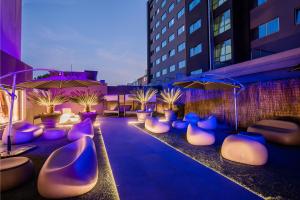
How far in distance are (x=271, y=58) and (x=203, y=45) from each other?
10716 mm

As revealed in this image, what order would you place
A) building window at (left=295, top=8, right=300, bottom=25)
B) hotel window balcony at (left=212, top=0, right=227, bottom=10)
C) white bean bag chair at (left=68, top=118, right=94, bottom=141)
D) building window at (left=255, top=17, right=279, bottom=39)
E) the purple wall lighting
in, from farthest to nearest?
hotel window balcony at (left=212, top=0, right=227, bottom=10), building window at (left=255, top=17, right=279, bottom=39), building window at (left=295, top=8, right=300, bottom=25), the purple wall lighting, white bean bag chair at (left=68, top=118, right=94, bottom=141)

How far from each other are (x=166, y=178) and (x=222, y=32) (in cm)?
1732

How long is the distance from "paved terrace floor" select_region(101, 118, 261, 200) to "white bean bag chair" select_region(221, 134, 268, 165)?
749mm

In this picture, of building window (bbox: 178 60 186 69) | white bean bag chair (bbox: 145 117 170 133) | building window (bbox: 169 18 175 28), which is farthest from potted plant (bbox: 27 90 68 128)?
building window (bbox: 169 18 175 28)

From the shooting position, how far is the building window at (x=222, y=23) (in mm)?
16606

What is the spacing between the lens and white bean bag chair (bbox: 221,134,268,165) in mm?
3471

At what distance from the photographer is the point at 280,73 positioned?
27.6 ft

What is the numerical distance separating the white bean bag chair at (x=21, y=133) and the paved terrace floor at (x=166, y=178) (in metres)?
2.80

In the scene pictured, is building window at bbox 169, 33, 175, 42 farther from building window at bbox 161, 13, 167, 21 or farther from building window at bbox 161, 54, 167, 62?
building window at bbox 161, 13, 167, 21

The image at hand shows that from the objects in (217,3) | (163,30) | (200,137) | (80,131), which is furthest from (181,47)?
(80,131)

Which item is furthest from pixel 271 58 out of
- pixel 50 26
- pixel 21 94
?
pixel 50 26

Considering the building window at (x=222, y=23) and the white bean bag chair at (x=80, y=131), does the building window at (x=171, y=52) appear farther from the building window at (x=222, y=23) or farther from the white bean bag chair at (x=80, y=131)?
the white bean bag chair at (x=80, y=131)

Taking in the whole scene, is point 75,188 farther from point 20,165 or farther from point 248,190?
point 248,190

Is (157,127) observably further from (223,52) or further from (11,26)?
(223,52)
